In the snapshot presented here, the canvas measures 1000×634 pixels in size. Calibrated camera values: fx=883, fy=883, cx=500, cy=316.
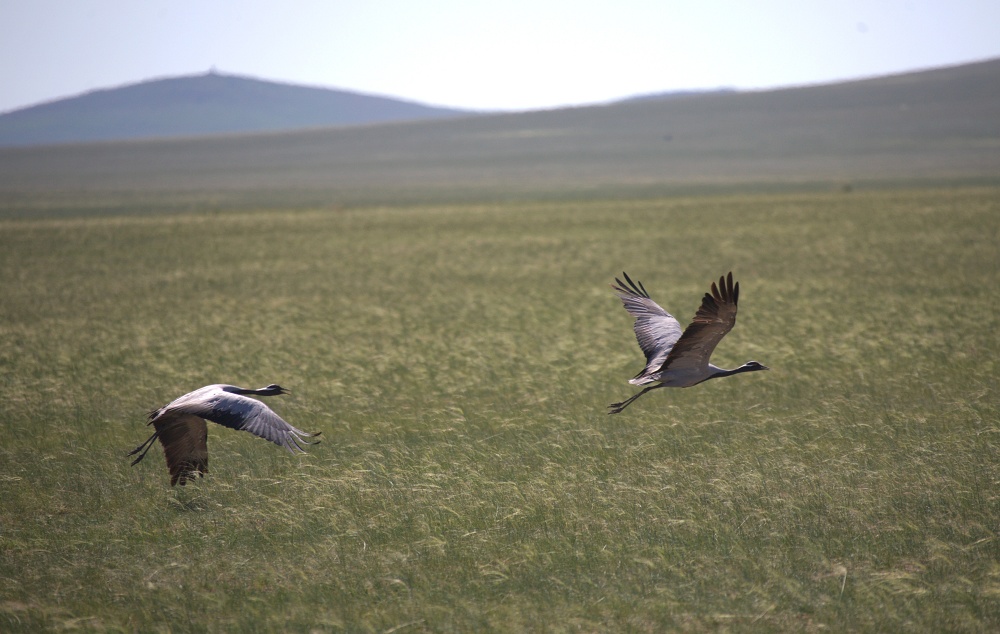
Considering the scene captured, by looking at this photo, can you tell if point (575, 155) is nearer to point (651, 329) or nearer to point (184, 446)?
point (651, 329)

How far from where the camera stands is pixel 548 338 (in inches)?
562

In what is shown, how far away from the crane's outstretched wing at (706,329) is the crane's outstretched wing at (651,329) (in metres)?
0.36

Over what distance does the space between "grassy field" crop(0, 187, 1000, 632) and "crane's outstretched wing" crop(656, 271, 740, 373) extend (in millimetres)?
942

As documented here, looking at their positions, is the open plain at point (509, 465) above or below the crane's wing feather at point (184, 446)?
below

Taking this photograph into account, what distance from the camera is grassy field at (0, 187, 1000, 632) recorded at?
5406mm

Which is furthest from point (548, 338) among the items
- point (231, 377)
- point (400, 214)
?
point (400, 214)

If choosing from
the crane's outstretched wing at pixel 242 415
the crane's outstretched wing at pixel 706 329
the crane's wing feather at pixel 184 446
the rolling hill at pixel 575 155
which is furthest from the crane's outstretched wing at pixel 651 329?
the rolling hill at pixel 575 155

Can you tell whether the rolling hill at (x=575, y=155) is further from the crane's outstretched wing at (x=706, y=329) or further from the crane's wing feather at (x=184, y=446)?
the crane's outstretched wing at (x=706, y=329)

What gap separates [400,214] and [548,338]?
113 ft

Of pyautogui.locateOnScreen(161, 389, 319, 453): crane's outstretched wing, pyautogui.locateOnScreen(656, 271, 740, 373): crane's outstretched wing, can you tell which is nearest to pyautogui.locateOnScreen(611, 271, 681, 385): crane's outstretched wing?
pyautogui.locateOnScreen(656, 271, 740, 373): crane's outstretched wing

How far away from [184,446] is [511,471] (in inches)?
108

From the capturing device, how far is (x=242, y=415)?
6301 mm

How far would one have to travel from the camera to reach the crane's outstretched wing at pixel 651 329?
8.12 m

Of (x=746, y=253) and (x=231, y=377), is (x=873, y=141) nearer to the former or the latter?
(x=746, y=253)
